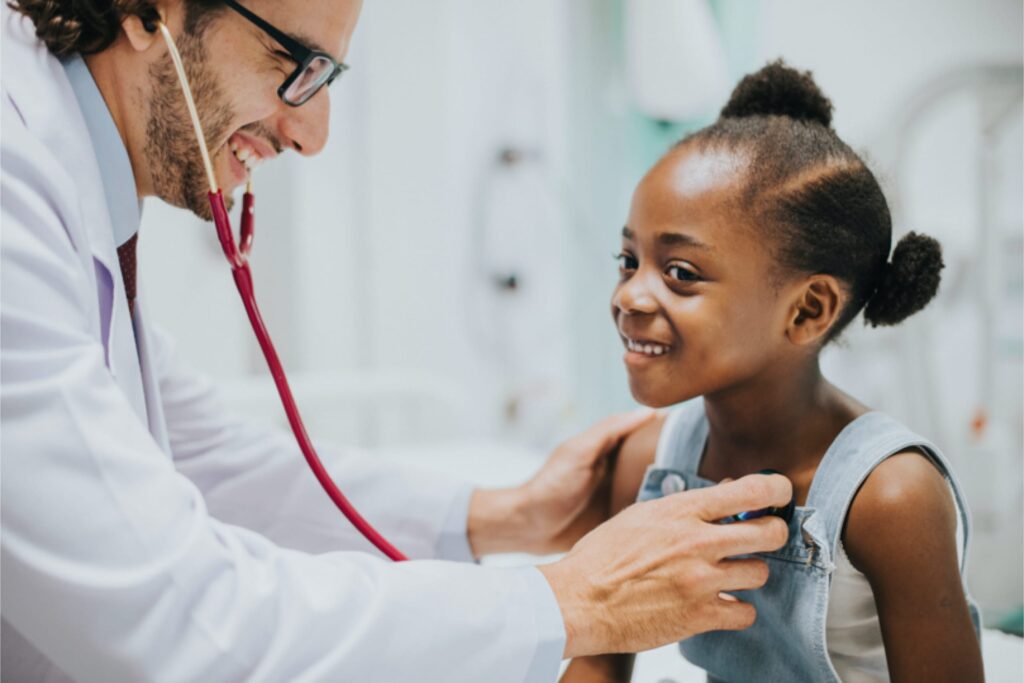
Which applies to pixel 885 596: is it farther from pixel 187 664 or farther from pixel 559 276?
pixel 559 276

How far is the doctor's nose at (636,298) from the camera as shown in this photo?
0.89m

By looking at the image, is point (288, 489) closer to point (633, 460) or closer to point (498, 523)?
point (498, 523)

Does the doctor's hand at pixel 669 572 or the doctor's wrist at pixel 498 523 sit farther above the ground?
the doctor's hand at pixel 669 572

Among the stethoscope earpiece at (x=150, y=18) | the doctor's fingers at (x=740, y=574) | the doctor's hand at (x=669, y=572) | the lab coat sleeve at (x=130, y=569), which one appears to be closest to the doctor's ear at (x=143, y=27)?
the stethoscope earpiece at (x=150, y=18)

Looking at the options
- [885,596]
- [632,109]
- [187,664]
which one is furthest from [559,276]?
[187,664]

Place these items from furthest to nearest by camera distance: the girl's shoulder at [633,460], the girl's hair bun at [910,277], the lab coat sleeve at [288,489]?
the lab coat sleeve at [288,489], the girl's shoulder at [633,460], the girl's hair bun at [910,277]

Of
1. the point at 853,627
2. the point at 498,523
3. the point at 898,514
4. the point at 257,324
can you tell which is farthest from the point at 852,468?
the point at 257,324

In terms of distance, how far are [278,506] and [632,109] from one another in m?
1.08

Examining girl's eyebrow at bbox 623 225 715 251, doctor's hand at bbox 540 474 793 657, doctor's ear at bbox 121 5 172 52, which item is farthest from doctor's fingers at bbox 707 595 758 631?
doctor's ear at bbox 121 5 172 52

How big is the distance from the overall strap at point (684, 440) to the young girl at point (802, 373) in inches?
2.2

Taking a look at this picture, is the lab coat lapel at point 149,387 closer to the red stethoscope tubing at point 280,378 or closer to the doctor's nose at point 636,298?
the red stethoscope tubing at point 280,378

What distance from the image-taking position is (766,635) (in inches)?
35.2

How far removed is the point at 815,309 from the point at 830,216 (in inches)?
3.8

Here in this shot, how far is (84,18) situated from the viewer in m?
0.93
